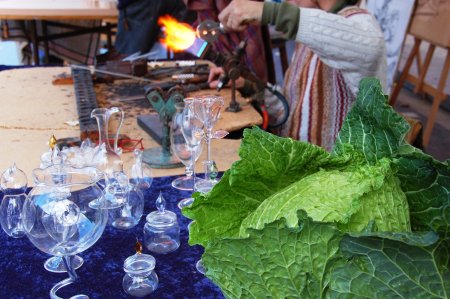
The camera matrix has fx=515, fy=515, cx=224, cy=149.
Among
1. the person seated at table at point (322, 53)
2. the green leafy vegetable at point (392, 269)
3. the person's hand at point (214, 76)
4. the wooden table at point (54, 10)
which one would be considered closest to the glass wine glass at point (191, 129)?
the person seated at table at point (322, 53)

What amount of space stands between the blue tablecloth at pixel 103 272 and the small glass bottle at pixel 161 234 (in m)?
0.02

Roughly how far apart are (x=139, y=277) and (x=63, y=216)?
0.19 meters

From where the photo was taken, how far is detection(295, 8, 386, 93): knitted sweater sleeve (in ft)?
5.50

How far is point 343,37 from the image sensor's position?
1679 mm

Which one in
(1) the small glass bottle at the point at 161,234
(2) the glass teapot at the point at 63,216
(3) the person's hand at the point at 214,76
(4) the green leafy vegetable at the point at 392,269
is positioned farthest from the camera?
(3) the person's hand at the point at 214,76

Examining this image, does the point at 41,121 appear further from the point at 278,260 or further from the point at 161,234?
the point at 278,260

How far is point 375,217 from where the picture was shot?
0.68m

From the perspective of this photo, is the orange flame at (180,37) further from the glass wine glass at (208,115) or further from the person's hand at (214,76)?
the glass wine glass at (208,115)

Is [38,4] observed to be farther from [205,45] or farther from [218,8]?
[205,45]

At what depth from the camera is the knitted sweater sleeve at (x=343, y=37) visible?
1.68 m

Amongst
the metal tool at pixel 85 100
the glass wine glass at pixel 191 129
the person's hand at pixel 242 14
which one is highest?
the person's hand at pixel 242 14

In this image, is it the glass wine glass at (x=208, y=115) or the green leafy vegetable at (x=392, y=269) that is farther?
the glass wine glass at (x=208, y=115)

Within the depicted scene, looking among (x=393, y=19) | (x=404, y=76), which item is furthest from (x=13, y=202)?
(x=404, y=76)

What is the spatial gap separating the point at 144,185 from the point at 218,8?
167cm
